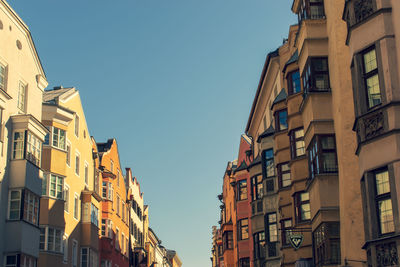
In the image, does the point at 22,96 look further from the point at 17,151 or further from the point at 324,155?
the point at 324,155

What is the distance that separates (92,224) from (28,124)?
51.4ft

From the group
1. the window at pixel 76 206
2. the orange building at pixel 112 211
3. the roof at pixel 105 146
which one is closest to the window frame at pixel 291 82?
the window at pixel 76 206

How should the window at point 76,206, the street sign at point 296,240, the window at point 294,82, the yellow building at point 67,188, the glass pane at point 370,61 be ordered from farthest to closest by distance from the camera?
the window at point 76,206, the yellow building at point 67,188, the window at point 294,82, the street sign at point 296,240, the glass pane at point 370,61

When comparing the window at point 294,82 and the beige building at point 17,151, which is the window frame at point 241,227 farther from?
the beige building at point 17,151

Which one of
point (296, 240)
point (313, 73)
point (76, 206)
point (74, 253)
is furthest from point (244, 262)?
point (313, 73)

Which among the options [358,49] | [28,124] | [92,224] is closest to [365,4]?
[358,49]

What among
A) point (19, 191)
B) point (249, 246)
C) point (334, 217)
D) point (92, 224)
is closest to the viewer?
point (334, 217)

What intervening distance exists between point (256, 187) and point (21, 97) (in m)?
17.9

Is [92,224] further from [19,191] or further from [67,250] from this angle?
[19,191]

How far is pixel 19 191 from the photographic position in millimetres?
32031

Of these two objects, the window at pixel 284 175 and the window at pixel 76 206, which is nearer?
the window at pixel 284 175

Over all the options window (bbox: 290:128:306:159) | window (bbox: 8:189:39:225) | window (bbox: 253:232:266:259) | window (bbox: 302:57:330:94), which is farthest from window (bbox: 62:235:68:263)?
window (bbox: 302:57:330:94)

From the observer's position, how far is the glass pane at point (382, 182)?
19.4 metres

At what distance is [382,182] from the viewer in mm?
19625
